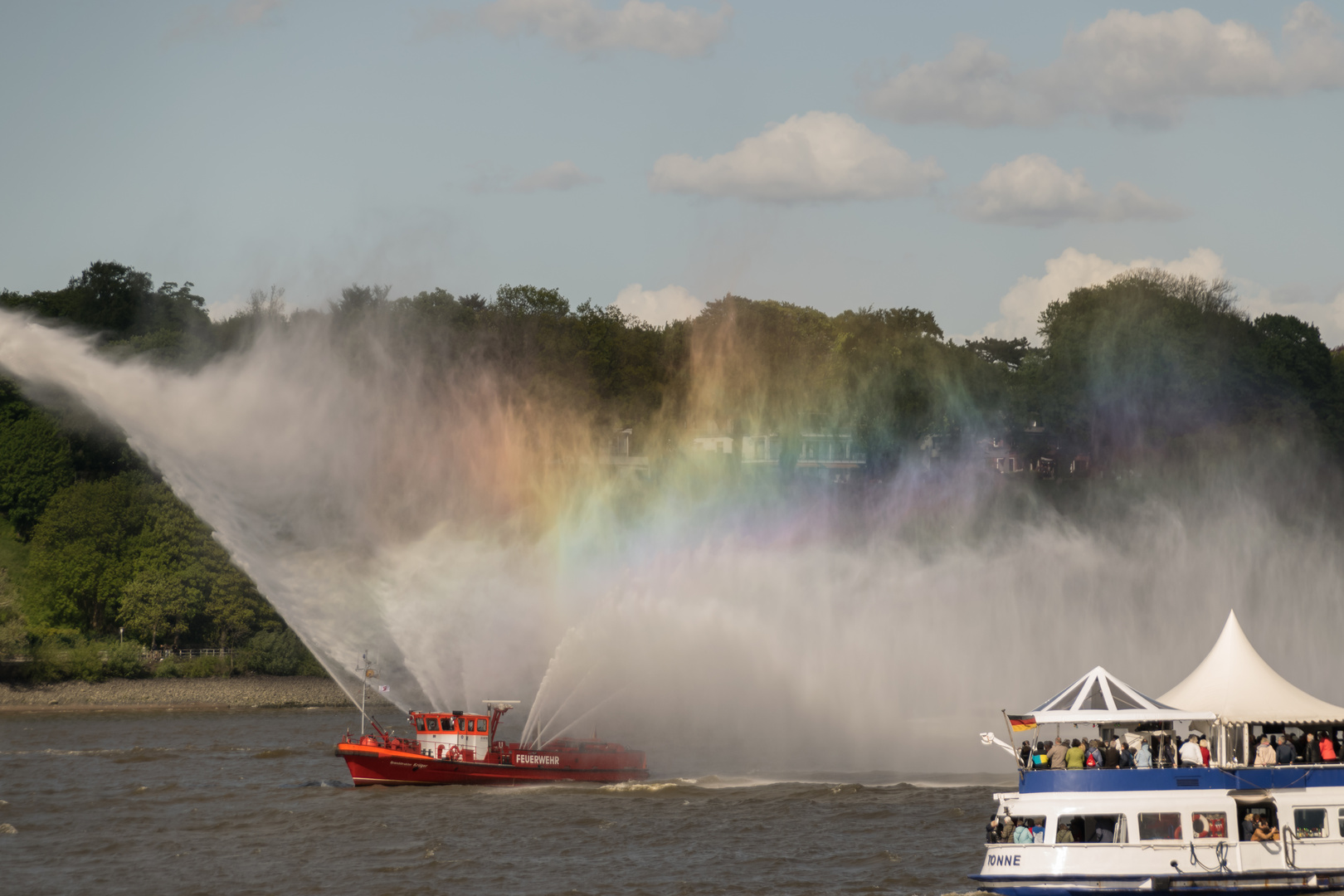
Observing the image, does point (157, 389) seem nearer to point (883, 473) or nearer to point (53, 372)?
point (53, 372)

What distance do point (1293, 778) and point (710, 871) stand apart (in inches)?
621

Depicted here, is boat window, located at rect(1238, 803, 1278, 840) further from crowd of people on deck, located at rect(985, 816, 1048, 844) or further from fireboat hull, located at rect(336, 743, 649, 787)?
fireboat hull, located at rect(336, 743, 649, 787)

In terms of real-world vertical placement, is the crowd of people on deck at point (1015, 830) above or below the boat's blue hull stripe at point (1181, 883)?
above

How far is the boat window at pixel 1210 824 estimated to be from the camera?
115ft

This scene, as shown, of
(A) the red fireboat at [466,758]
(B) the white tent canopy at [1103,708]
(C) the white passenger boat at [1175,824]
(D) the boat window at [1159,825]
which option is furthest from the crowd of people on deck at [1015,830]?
(A) the red fireboat at [466,758]

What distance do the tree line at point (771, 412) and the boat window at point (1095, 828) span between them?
57.7m

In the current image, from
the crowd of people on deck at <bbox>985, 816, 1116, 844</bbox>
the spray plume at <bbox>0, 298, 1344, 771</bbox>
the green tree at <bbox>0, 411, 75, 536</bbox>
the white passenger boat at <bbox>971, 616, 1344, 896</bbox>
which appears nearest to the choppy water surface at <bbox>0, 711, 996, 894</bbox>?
the crowd of people on deck at <bbox>985, 816, 1116, 844</bbox>

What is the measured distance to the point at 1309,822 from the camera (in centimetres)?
3544

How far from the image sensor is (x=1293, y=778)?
35.4 meters

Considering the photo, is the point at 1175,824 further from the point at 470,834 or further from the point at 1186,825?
the point at 470,834

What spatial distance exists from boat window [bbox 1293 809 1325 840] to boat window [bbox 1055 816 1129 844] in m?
4.43

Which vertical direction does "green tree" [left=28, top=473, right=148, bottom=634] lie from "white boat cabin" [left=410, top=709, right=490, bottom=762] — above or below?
above

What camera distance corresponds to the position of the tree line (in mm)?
106438

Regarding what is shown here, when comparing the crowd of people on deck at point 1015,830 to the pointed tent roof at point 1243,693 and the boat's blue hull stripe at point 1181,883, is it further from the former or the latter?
the pointed tent roof at point 1243,693
